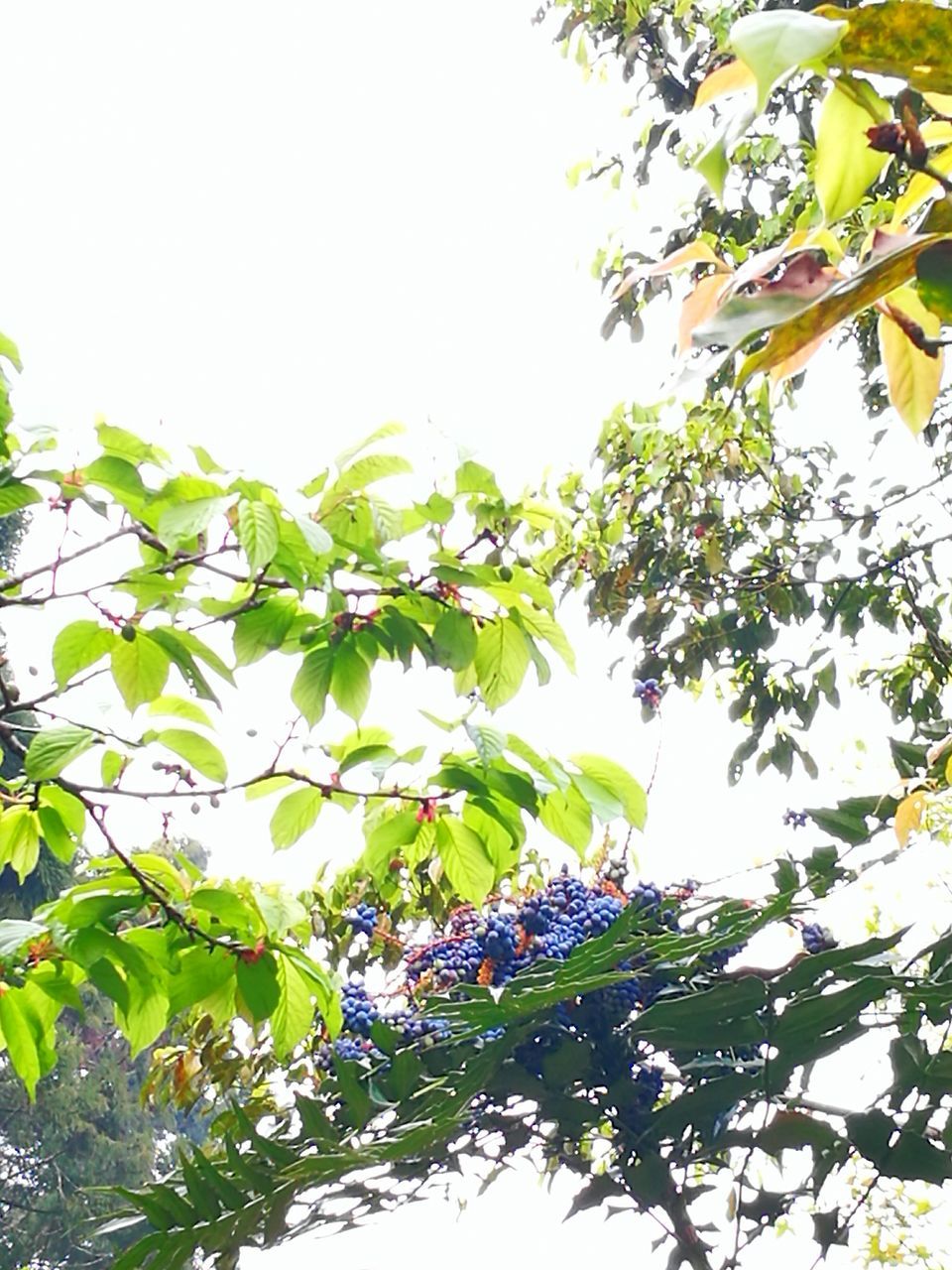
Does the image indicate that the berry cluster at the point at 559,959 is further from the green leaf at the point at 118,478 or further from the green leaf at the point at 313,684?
the green leaf at the point at 118,478

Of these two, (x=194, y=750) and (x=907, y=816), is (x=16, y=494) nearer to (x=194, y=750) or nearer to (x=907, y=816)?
(x=194, y=750)

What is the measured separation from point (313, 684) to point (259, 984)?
0.54 feet

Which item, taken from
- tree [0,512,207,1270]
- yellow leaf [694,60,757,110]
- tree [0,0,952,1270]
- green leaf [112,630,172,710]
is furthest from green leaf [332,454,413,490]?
tree [0,512,207,1270]

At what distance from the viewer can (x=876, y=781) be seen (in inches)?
68.7

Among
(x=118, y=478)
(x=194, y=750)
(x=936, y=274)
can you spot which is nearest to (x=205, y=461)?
(x=118, y=478)

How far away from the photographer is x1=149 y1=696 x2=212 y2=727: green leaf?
0.66m

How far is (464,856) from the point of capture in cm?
65

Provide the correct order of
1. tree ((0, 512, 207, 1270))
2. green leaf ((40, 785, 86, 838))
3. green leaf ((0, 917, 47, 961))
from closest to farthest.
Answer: green leaf ((0, 917, 47, 961)) → green leaf ((40, 785, 86, 838)) → tree ((0, 512, 207, 1270))

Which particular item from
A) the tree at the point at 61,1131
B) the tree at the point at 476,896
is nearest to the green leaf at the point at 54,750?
the tree at the point at 476,896

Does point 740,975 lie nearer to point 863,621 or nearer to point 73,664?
point 73,664

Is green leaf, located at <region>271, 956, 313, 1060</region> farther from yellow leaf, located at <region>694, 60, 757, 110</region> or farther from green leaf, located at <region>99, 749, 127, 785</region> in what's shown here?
yellow leaf, located at <region>694, 60, 757, 110</region>

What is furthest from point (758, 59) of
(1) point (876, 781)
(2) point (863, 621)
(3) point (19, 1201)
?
(3) point (19, 1201)

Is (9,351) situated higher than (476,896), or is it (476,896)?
(9,351)

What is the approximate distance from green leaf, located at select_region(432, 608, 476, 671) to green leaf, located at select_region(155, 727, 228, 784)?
0.13 m
